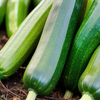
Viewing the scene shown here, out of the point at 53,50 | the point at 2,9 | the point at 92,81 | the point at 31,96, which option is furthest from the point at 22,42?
the point at 2,9

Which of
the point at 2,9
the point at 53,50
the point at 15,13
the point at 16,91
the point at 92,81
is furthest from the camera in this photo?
the point at 2,9

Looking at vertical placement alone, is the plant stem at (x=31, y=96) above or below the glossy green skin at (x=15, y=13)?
below

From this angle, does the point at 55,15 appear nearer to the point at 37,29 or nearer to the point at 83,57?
the point at 37,29

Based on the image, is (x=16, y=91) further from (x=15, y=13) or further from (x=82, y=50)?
(x=15, y=13)

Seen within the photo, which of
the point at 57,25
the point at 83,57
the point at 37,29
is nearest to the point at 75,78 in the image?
the point at 83,57

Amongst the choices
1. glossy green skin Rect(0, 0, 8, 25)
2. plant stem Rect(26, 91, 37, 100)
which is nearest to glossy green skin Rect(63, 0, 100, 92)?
plant stem Rect(26, 91, 37, 100)

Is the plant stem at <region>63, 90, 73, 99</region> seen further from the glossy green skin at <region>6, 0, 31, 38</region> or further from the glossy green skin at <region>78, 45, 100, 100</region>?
the glossy green skin at <region>6, 0, 31, 38</region>

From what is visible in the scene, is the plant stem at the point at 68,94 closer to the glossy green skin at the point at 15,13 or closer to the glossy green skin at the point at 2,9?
the glossy green skin at the point at 15,13

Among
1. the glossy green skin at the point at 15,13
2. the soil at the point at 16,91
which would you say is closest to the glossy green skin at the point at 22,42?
the soil at the point at 16,91
